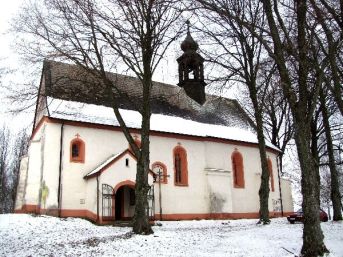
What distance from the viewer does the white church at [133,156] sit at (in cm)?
2142

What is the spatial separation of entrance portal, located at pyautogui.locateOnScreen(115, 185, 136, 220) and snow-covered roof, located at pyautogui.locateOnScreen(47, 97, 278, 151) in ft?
12.6

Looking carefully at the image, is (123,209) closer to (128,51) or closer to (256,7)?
(128,51)

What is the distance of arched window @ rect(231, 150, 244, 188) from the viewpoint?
28938 millimetres

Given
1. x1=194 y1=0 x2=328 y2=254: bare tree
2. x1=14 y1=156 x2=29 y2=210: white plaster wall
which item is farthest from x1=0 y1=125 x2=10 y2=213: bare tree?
x1=194 y1=0 x2=328 y2=254: bare tree

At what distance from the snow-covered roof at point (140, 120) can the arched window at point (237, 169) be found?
3.89 feet

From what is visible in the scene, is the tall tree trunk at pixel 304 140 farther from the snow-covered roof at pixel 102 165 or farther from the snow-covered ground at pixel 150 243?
the snow-covered roof at pixel 102 165

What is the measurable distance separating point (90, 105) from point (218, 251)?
1480 centimetres

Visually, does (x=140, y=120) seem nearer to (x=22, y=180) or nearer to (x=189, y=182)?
(x=189, y=182)

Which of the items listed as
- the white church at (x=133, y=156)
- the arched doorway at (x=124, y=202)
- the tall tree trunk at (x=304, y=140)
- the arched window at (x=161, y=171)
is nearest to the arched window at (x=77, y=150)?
the white church at (x=133, y=156)

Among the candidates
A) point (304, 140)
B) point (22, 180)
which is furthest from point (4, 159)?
point (304, 140)

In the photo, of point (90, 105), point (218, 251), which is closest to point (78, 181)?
point (90, 105)

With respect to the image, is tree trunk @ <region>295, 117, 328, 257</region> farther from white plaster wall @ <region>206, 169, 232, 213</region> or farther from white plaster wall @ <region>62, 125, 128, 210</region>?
white plaster wall @ <region>206, 169, 232, 213</region>

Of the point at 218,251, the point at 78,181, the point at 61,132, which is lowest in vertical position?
the point at 218,251

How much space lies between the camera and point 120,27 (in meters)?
16.1
